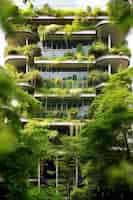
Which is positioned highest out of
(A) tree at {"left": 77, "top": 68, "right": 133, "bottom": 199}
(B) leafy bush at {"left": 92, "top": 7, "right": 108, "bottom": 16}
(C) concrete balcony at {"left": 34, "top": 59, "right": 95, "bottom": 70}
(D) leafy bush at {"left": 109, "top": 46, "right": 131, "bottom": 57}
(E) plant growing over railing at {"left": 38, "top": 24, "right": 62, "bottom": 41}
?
(B) leafy bush at {"left": 92, "top": 7, "right": 108, "bottom": 16}

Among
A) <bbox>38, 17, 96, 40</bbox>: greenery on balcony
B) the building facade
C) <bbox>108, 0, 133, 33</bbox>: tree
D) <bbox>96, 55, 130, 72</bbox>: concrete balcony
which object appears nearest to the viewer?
<bbox>108, 0, 133, 33</bbox>: tree

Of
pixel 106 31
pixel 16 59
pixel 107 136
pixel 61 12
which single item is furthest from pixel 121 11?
pixel 61 12

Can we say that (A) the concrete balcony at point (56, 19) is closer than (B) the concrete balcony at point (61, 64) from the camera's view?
No

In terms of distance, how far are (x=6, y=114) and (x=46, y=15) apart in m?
23.6

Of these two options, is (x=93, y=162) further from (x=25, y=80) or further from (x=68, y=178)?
(x=25, y=80)

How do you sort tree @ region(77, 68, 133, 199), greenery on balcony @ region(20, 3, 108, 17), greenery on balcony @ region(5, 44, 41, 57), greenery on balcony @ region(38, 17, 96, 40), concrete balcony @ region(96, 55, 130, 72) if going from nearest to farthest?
tree @ region(77, 68, 133, 199), concrete balcony @ region(96, 55, 130, 72), greenery on balcony @ region(5, 44, 41, 57), greenery on balcony @ region(38, 17, 96, 40), greenery on balcony @ region(20, 3, 108, 17)

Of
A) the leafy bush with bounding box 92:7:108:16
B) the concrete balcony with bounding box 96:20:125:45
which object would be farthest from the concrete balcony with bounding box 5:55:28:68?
the leafy bush with bounding box 92:7:108:16

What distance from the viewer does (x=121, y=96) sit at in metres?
15.3

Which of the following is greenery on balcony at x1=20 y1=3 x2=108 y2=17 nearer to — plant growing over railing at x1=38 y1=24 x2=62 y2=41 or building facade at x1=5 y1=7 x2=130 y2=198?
building facade at x1=5 y1=7 x2=130 y2=198

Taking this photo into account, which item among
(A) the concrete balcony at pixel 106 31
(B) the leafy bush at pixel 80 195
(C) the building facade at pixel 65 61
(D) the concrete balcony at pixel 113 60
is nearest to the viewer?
(B) the leafy bush at pixel 80 195

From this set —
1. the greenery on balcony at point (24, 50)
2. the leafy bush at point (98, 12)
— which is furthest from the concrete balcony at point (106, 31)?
the greenery on balcony at point (24, 50)

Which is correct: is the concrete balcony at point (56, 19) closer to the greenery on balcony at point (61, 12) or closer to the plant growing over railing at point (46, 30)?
the greenery on balcony at point (61, 12)

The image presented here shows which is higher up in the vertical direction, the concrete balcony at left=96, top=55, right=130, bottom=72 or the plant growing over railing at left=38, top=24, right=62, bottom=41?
the plant growing over railing at left=38, top=24, right=62, bottom=41

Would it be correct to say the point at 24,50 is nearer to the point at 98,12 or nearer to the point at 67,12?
the point at 67,12
